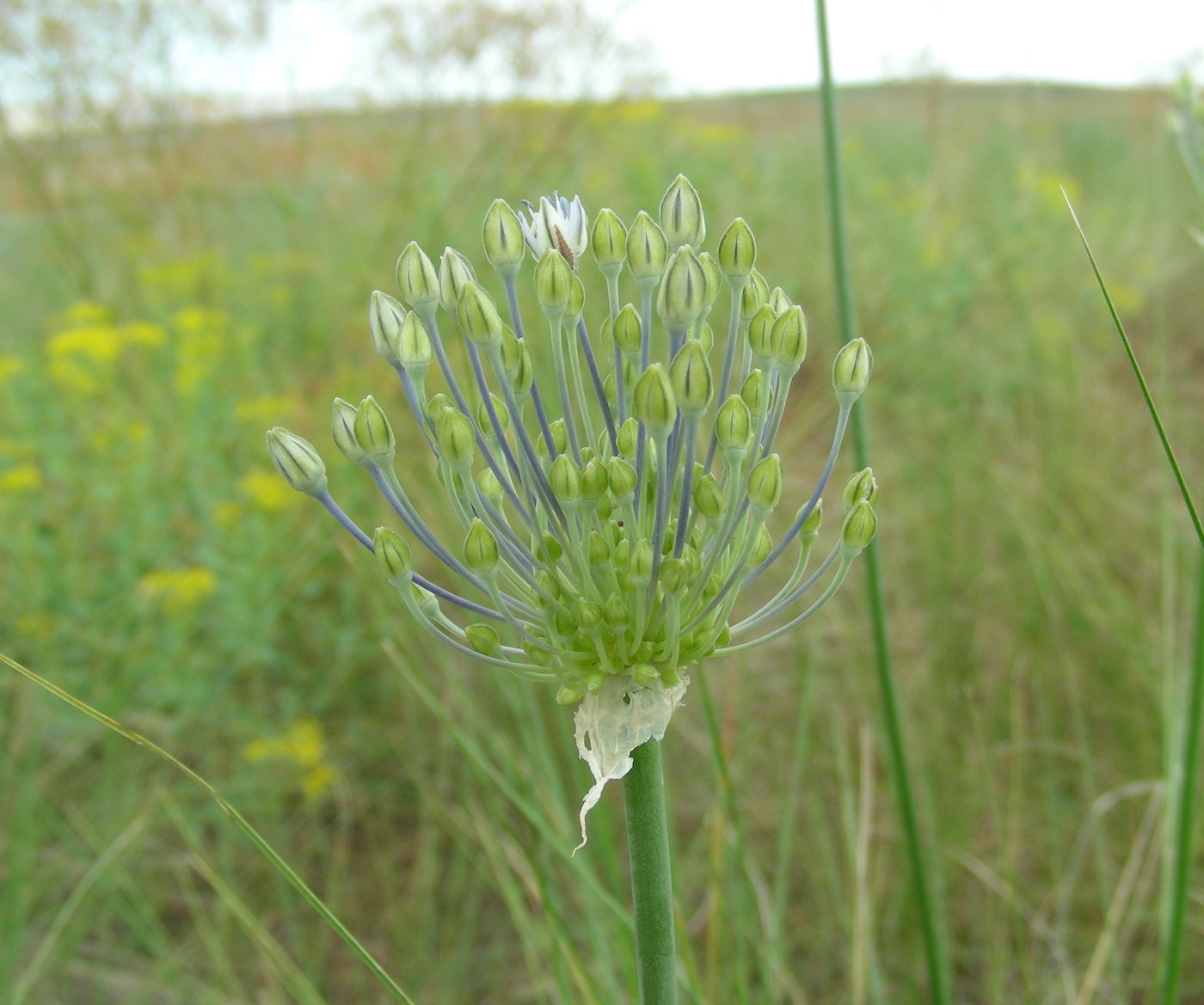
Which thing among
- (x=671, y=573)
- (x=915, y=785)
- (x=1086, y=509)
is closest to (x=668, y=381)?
(x=671, y=573)

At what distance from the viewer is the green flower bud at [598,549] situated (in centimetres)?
94

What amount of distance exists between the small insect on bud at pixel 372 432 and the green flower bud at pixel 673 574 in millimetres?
289

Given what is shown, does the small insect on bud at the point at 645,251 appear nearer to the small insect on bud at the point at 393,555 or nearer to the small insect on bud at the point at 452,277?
the small insect on bud at the point at 452,277

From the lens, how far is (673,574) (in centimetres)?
85

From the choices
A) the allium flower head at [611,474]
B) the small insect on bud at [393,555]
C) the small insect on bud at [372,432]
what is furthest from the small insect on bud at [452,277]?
the small insect on bud at [393,555]

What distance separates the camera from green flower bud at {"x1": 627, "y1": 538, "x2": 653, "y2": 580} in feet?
2.99

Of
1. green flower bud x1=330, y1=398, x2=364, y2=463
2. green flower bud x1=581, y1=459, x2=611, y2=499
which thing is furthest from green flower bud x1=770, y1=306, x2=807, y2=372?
green flower bud x1=330, y1=398, x2=364, y2=463

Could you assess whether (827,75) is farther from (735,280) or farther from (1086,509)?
(1086,509)

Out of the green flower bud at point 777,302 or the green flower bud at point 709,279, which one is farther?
the green flower bud at point 777,302

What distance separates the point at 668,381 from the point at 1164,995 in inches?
39.4

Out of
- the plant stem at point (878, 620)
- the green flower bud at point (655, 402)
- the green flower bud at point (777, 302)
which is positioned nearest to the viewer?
the green flower bud at point (655, 402)

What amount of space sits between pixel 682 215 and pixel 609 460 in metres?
0.29

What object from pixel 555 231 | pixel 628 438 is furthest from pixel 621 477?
pixel 555 231

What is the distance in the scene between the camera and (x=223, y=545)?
3.04 meters
